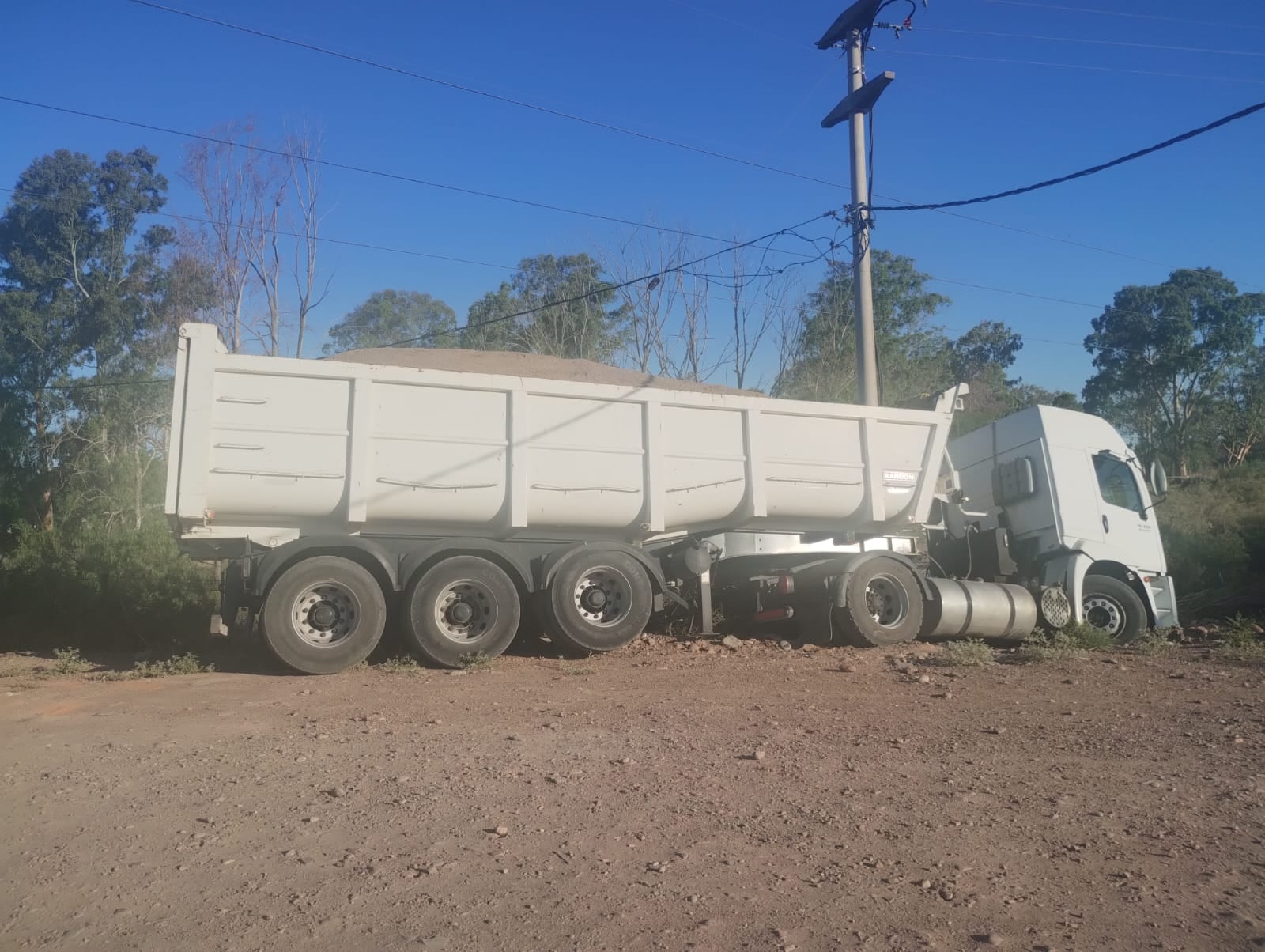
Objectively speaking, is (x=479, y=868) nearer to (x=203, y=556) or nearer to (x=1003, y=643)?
(x=203, y=556)

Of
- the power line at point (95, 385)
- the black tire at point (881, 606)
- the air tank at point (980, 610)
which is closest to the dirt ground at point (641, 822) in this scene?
the black tire at point (881, 606)

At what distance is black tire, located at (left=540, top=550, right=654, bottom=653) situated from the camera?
353 inches

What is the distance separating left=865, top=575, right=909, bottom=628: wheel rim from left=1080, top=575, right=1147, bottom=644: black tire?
8.73ft

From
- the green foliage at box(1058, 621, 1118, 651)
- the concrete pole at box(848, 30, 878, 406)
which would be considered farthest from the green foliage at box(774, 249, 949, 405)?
the green foliage at box(1058, 621, 1118, 651)

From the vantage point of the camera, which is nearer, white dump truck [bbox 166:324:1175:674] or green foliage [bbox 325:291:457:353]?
white dump truck [bbox 166:324:1175:674]

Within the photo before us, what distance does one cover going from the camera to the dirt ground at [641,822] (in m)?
3.17

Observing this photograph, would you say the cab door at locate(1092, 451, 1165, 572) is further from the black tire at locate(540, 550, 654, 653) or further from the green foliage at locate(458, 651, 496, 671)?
the green foliage at locate(458, 651, 496, 671)

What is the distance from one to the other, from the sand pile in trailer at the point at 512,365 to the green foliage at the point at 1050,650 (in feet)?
12.5

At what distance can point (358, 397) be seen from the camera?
27.8 ft

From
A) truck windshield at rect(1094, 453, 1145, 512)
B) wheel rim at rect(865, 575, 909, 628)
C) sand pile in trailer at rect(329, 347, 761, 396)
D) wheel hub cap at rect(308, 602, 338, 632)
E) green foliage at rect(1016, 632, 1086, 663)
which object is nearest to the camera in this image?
wheel hub cap at rect(308, 602, 338, 632)

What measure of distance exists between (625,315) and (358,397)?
14358 millimetres

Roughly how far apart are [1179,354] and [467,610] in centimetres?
2940

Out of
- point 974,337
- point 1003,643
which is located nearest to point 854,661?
point 1003,643

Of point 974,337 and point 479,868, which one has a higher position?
point 974,337
